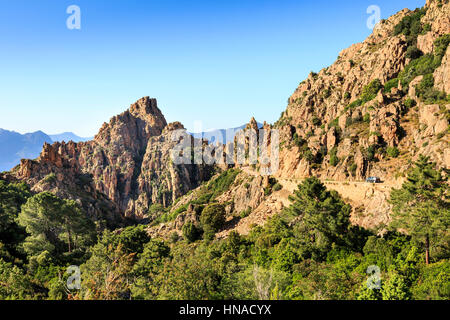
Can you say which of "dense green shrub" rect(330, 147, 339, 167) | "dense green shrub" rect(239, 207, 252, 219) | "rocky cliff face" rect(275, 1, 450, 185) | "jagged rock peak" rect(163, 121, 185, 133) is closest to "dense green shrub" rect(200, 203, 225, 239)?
"dense green shrub" rect(239, 207, 252, 219)

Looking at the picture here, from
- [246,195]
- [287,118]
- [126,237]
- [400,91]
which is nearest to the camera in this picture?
[126,237]

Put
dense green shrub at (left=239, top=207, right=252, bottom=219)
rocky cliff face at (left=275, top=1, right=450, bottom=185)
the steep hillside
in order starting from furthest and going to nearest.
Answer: dense green shrub at (left=239, top=207, right=252, bottom=219), rocky cliff face at (left=275, top=1, right=450, bottom=185), the steep hillside

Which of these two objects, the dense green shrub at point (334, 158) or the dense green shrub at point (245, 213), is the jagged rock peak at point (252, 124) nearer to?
the dense green shrub at point (245, 213)

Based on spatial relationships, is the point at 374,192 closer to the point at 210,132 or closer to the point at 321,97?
the point at 321,97

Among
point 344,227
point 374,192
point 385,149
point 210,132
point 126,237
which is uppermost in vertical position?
point 210,132

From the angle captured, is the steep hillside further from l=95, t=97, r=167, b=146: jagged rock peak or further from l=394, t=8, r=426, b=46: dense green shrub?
l=95, t=97, r=167, b=146: jagged rock peak

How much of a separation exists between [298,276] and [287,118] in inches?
2681

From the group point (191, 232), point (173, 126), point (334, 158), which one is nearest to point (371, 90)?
point (334, 158)

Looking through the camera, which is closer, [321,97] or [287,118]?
[321,97]

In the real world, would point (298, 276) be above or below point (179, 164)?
below

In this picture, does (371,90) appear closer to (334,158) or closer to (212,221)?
(334,158)

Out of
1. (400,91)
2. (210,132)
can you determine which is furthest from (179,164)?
(400,91)

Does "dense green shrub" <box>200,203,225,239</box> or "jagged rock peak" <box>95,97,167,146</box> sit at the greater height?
Answer: "jagged rock peak" <box>95,97,167,146</box>

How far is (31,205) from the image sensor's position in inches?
1839
